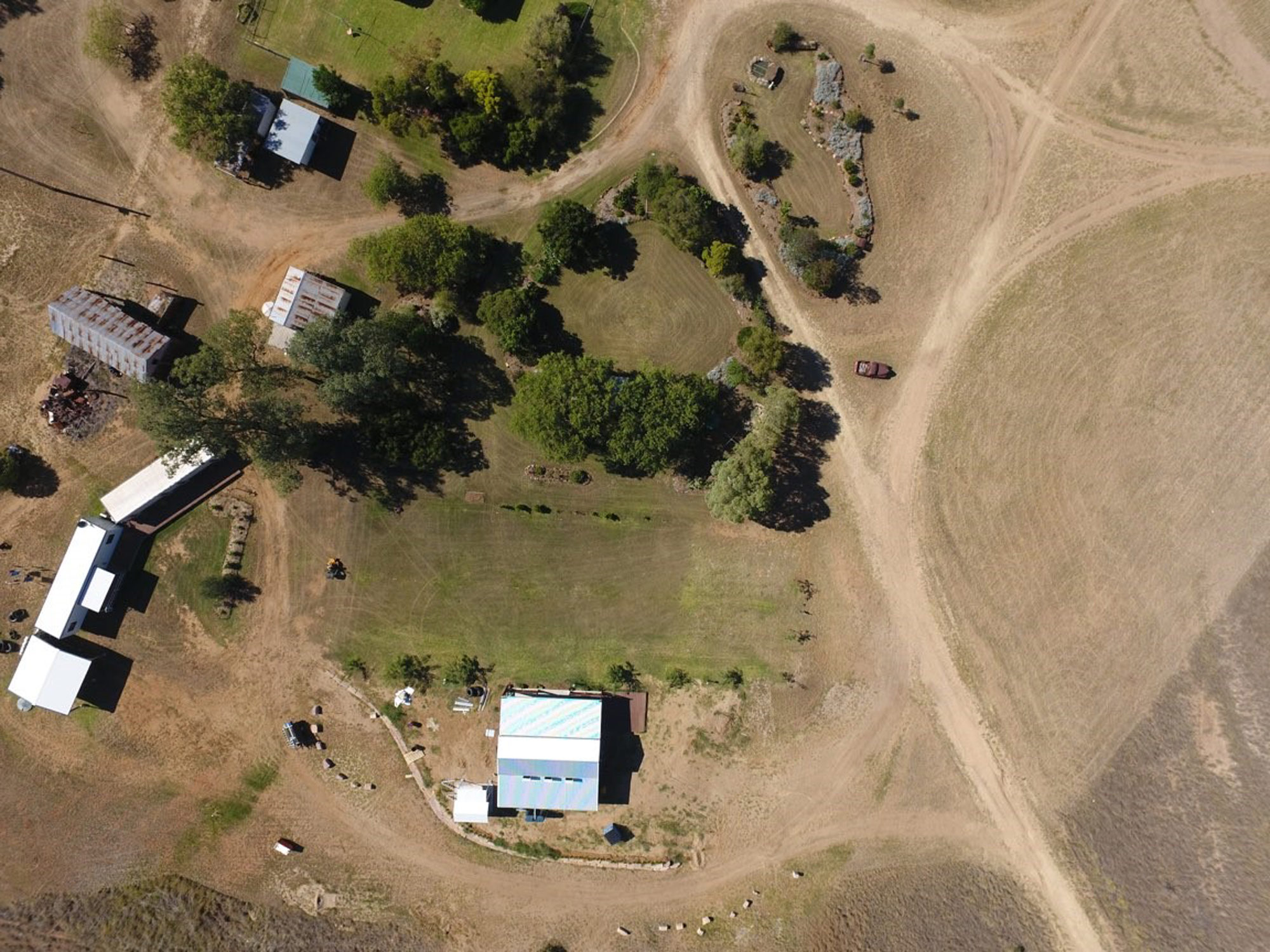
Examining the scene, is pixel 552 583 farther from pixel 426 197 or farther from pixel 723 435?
pixel 426 197

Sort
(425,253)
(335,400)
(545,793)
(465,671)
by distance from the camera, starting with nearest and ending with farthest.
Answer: (335,400)
(425,253)
(545,793)
(465,671)

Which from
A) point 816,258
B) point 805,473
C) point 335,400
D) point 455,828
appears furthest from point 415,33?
point 455,828

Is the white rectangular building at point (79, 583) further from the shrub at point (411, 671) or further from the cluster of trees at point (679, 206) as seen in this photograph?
the cluster of trees at point (679, 206)

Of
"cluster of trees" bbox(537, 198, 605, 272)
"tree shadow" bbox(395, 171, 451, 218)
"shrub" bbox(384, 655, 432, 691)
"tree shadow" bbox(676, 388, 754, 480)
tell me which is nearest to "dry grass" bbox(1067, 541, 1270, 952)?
"tree shadow" bbox(676, 388, 754, 480)

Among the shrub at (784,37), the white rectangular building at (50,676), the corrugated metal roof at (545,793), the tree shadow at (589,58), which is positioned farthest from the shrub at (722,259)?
the white rectangular building at (50,676)

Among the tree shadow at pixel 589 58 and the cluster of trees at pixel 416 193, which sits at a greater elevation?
the tree shadow at pixel 589 58

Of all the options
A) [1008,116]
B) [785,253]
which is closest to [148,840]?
[785,253]

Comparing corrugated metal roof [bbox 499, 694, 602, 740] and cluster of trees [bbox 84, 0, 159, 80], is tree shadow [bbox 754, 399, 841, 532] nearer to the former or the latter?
corrugated metal roof [bbox 499, 694, 602, 740]

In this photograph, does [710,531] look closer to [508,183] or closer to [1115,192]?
[508,183]
